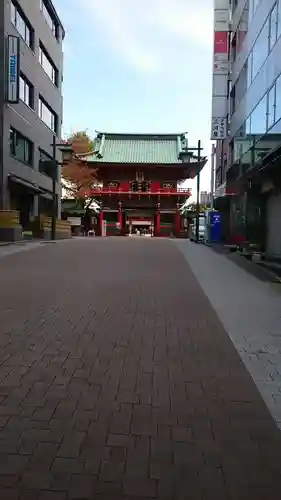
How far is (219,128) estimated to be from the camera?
98.1 ft

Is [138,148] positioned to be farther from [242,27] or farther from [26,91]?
[242,27]

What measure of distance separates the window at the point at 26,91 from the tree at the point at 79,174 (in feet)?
53.8

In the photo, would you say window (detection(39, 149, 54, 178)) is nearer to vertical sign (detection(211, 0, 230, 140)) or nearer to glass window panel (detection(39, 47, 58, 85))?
glass window panel (detection(39, 47, 58, 85))

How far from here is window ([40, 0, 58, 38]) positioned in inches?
1380

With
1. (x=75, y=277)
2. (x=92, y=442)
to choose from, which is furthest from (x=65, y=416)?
(x=75, y=277)

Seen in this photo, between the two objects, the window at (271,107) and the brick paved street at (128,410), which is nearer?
the brick paved street at (128,410)

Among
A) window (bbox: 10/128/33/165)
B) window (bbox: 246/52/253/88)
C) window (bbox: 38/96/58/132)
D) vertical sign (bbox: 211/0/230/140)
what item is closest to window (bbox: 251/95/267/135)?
window (bbox: 246/52/253/88)

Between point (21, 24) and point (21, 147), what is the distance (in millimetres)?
6826

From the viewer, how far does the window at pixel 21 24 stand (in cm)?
2805

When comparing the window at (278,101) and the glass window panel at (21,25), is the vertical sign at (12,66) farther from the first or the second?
the window at (278,101)

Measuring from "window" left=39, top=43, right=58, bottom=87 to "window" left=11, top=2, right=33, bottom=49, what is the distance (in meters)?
2.47

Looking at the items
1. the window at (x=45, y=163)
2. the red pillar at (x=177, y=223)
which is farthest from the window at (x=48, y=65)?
the red pillar at (x=177, y=223)

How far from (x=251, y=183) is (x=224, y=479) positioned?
1752 centimetres

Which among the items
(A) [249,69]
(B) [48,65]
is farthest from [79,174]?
(A) [249,69]
